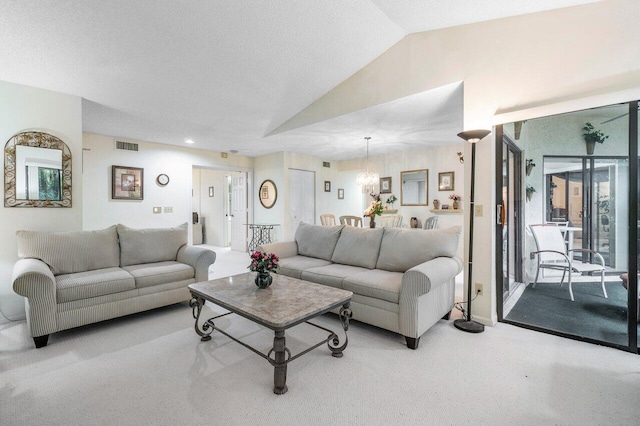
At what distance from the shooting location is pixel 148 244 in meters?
3.43

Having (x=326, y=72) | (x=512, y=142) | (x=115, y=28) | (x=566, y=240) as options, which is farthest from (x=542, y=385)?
(x=115, y=28)

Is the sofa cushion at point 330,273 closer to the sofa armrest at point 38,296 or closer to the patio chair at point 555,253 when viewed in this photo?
the patio chair at point 555,253

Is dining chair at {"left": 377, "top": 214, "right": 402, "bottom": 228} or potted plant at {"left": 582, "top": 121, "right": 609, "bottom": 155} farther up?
potted plant at {"left": 582, "top": 121, "right": 609, "bottom": 155}

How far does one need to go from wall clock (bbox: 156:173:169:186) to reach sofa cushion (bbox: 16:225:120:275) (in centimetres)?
271

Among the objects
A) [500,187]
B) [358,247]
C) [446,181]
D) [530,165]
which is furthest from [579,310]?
[446,181]

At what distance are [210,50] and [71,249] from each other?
8.24 feet

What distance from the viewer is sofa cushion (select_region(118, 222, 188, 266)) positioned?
3.29 m

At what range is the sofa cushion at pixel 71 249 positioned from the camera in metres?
2.75

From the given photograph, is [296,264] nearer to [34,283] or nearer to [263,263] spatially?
[263,263]

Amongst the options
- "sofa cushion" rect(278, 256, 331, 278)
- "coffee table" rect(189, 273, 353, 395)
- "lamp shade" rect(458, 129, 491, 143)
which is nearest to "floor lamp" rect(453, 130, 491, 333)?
"lamp shade" rect(458, 129, 491, 143)

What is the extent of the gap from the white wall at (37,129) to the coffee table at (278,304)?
224cm

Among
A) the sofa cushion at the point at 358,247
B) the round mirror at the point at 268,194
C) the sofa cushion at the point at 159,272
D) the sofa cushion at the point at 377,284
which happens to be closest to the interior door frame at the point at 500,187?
the sofa cushion at the point at 377,284

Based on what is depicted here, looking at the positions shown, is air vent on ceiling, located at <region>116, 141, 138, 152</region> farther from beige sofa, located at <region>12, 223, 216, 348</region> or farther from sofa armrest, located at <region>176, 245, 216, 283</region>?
sofa armrest, located at <region>176, 245, 216, 283</region>

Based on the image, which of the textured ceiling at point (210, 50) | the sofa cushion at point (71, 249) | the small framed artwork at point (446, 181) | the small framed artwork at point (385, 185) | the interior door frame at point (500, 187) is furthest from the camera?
the small framed artwork at point (385, 185)
